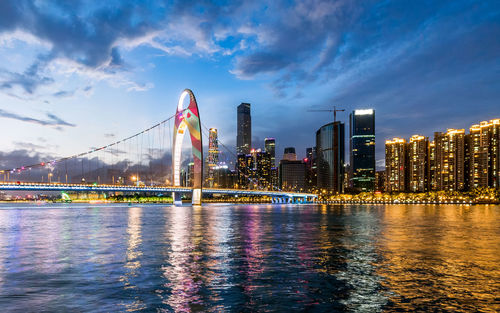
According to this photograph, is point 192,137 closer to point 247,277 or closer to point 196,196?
point 196,196

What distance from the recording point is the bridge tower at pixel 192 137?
11006cm

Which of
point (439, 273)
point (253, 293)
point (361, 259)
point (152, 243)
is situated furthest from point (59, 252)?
point (439, 273)

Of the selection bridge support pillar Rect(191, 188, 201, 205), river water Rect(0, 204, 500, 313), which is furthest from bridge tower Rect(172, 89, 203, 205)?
river water Rect(0, 204, 500, 313)

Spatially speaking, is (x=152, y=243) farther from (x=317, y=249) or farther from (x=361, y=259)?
(x=361, y=259)

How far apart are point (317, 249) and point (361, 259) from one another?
194 inches

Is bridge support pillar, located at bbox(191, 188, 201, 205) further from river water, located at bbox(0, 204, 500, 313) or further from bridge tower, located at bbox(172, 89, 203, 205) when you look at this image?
river water, located at bbox(0, 204, 500, 313)

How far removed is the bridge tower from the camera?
11006 cm

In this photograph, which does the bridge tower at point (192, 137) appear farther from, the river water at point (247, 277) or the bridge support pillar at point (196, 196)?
the river water at point (247, 277)

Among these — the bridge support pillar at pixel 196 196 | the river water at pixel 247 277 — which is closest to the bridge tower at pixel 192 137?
the bridge support pillar at pixel 196 196

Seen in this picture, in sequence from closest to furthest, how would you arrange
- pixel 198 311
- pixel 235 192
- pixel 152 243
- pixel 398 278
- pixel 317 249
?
pixel 198 311 → pixel 398 278 → pixel 317 249 → pixel 152 243 → pixel 235 192

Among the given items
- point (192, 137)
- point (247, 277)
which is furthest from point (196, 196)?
point (247, 277)

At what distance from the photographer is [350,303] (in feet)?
44.3

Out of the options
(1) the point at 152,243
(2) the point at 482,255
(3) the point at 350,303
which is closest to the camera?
(3) the point at 350,303

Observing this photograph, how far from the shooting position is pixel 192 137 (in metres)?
113
